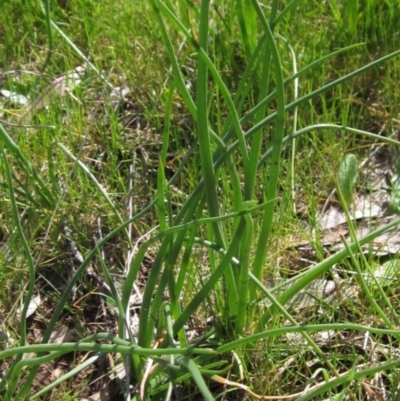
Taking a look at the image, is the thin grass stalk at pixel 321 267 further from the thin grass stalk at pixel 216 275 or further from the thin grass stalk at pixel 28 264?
the thin grass stalk at pixel 28 264

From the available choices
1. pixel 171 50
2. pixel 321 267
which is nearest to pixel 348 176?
pixel 321 267

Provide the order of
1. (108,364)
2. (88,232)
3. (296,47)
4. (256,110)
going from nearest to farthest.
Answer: (256,110), (108,364), (88,232), (296,47)

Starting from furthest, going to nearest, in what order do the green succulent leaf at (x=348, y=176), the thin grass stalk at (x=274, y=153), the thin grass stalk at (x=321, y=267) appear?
the green succulent leaf at (x=348, y=176) → the thin grass stalk at (x=321, y=267) → the thin grass stalk at (x=274, y=153)

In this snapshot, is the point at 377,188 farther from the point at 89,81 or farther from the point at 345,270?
the point at 89,81

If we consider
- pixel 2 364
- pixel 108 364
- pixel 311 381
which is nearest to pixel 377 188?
pixel 311 381

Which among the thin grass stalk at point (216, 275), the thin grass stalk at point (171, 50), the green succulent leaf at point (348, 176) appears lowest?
the green succulent leaf at point (348, 176)

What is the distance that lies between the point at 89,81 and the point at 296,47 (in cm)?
44

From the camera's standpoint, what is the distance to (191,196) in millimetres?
848

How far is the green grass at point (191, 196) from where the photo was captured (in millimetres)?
836

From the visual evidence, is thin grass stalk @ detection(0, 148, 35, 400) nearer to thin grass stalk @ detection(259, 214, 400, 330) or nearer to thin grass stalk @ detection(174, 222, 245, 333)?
thin grass stalk @ detection(174, 222, 245, 333)

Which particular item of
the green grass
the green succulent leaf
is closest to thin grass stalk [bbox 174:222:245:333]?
the green grass

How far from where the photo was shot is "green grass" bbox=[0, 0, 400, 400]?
0.84 meters

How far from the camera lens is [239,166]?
4.13ft

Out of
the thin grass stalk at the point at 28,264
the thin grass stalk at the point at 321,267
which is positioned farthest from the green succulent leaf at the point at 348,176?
the thin grass stalk at the point at 28,264
